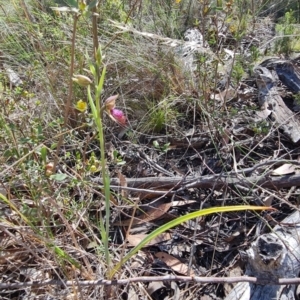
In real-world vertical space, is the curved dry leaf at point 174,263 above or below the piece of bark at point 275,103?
below

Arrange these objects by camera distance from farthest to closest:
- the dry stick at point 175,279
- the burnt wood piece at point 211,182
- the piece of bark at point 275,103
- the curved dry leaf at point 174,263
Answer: the piece of bark at point 275,103 < the burnt wood piece at point 211,182 < the curved dry leaf at point 174,263 < the dry stick at point 175,279

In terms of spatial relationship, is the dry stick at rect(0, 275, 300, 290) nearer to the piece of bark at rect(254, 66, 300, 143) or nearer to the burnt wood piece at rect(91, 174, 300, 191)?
the burnt wood piece at rect(91, 174, 300, 191)

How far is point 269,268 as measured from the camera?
1240 mm

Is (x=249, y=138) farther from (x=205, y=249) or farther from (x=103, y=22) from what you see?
(x=103, y=22)

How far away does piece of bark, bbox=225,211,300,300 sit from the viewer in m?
1.24

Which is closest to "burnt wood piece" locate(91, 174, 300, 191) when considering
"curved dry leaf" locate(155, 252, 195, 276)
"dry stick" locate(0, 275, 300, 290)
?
"curved dry leaf" locate(155, 252, 195, 276)

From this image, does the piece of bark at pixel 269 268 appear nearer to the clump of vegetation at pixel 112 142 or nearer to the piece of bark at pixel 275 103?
the clump of vegetation at pixel 112 142

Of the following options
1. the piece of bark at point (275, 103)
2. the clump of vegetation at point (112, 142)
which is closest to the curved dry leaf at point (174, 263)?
the clump of vegetation at point (112, 142)

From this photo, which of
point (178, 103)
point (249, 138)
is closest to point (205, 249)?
point (249, 138)

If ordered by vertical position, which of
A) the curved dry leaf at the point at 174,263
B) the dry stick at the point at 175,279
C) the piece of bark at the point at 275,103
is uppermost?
the piece of bark at the point at 275,103

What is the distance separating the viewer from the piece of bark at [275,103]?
1.88 metres

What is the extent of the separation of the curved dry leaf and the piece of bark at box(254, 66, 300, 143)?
0.75m

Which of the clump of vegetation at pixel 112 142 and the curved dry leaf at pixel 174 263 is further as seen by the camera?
the curved dry leaf at pixel 174 263

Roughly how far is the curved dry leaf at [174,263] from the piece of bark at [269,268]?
20cm
